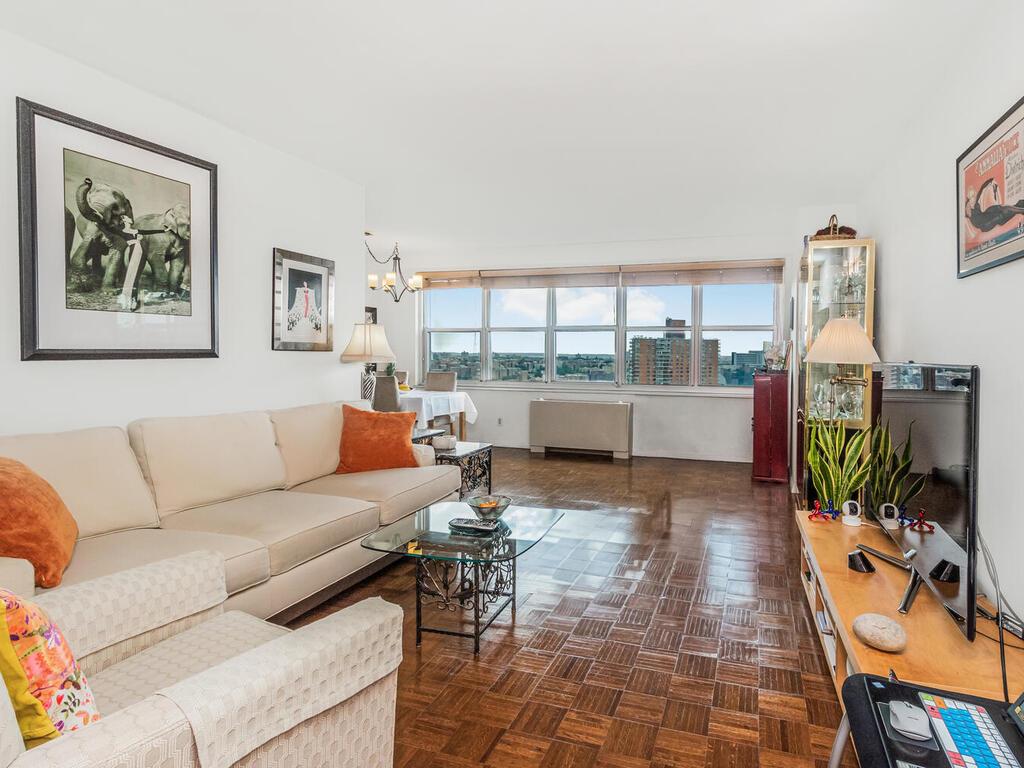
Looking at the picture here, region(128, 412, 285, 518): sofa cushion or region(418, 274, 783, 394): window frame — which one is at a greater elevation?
Answer: region(418, 274, 783, 394): window frame

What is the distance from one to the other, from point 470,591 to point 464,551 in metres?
0.46

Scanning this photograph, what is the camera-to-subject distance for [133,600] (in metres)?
1.64

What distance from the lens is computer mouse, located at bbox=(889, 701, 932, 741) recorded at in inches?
46.3

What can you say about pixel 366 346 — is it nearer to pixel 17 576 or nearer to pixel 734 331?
pixel 17 576

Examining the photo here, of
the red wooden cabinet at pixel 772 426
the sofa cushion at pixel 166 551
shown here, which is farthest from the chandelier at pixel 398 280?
the sofa cushion at pixel 166 551

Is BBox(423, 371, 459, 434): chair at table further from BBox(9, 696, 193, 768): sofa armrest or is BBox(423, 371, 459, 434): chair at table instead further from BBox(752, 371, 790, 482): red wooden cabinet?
BBox(9, 696, 193, 768): sofa armrest

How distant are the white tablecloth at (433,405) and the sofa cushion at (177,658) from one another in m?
4.01

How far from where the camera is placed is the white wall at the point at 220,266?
2521 mm

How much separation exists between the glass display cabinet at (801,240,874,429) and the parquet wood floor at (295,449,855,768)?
1.06 m

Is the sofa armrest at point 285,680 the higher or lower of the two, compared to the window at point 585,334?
lower

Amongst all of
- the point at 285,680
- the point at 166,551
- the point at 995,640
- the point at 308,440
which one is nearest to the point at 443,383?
the point at 308,440

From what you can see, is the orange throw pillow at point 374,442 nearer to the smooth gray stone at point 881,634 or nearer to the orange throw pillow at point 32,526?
the orange throw pillow at point 32,526

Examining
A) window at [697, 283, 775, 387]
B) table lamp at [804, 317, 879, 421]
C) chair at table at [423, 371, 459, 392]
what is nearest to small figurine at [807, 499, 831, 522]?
table lamp at [804, 317, 879, 421]

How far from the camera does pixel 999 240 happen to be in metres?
2.05
